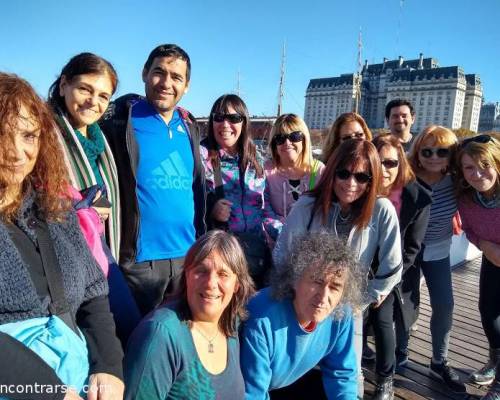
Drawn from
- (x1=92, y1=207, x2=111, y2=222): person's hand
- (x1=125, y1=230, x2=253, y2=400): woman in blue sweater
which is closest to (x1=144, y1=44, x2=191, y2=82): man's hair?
(x1=92, y1=207, x2=111, y2=222): person's hand

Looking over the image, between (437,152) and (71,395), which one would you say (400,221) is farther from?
(71,395)

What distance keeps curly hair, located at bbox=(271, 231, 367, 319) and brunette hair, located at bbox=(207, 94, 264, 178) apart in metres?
0.91

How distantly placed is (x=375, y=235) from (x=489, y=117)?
14066cm

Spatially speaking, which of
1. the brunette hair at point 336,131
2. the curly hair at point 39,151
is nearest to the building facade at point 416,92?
the brunette hair at point 336,131

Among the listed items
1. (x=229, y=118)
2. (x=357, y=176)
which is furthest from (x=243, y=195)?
(x=357, y=176)

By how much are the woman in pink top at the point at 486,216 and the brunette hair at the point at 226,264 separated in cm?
196

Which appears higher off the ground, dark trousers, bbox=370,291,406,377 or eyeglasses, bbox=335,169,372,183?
eyeglasses, bbox=335,169,372,183

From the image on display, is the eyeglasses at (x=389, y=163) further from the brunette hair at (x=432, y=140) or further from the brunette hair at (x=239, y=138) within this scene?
the brunette hair at (x=239, y=138)

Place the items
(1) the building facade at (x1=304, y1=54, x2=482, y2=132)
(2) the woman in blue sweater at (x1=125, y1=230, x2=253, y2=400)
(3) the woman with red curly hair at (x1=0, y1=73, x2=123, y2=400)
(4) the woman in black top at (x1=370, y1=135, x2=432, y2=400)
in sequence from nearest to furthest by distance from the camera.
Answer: (3) the woman with red curly hair at (x1=0, y1=73, x2=123, y2=400) < (2) the woman in blue sweater at (x1=125, y1=230, x2=253, y2=400) < (4) the woman in black top at (x1=370, y1=135, x2=432, y2=400) < (1) the building facade at (x1=304, y1=54, x2=482, y2=132)

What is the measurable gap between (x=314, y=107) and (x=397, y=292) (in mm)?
117015

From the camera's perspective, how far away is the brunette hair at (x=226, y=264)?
1783 mm

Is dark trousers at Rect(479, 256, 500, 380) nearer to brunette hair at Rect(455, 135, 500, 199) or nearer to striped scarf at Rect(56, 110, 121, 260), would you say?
brunette hair at Rect(455, 135, 500, 199)

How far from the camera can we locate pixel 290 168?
3.04 meters

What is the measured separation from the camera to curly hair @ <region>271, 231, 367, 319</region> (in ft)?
6.46
